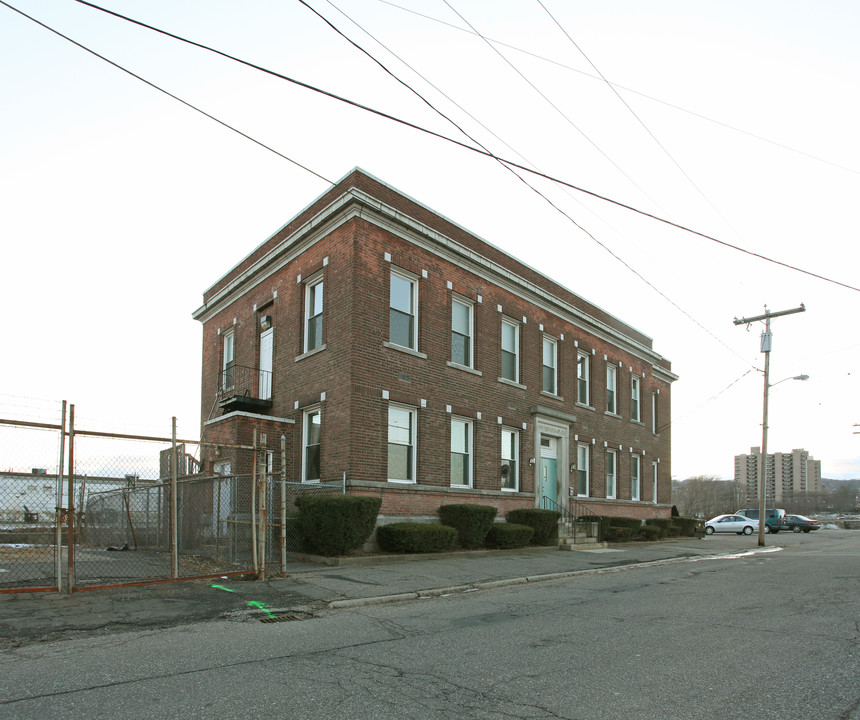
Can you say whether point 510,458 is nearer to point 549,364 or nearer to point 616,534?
point 549,364

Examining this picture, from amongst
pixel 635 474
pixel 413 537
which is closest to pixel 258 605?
pixel 413 537

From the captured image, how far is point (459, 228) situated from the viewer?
21234mm

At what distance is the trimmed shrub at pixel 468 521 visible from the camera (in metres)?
18.2

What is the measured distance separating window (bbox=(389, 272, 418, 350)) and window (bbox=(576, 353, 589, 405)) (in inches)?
374

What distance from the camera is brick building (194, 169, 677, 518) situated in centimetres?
1789

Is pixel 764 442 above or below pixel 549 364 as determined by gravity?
below

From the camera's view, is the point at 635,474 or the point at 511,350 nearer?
the point at 511,350

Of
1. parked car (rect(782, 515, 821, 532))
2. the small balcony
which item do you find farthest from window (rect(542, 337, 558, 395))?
parked car (rect(782, 515, 821, 532))

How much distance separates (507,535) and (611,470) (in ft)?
36.9

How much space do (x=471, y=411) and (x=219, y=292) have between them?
1031cm

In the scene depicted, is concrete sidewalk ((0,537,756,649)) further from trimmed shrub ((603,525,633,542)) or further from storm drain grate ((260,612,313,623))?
trimmed shrub ((603,525,633,542))

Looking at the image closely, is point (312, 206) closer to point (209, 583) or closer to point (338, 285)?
point (338, 285)

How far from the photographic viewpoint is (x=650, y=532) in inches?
1061

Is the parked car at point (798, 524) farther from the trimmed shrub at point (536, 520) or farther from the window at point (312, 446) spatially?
the window at point (312, 446)
